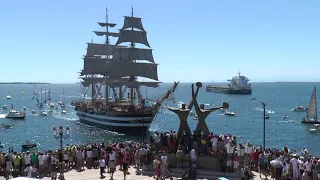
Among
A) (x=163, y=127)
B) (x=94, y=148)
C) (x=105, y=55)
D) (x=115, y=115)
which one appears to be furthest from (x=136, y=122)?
(x=94, y=148)

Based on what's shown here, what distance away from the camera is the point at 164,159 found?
20219 millimetres

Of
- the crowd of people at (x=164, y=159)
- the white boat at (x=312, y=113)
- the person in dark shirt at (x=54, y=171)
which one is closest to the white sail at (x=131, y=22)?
the white boat at (x=312, y=113)

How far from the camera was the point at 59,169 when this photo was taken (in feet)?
70.4

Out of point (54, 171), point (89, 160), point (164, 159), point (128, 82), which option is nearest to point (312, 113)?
point (128, 82)

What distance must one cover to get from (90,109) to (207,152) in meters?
60.9

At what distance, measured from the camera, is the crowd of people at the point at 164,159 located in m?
A: 19.1

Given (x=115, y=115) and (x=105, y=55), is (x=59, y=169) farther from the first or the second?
(x=105, y=55)

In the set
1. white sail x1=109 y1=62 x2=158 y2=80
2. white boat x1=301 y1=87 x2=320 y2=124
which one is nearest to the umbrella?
white sail x1=109 y1=62 x2=158 y2=80

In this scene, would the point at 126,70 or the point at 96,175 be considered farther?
the point at 126,70

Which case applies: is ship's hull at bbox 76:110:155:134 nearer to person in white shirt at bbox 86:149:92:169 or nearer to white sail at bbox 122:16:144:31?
white sail at bbox 122:16:144:31

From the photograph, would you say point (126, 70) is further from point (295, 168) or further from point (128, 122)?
point (295, 168)

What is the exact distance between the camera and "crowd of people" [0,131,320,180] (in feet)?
62.8

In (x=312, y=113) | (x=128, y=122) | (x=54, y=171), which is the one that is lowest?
(x=128, y=122)

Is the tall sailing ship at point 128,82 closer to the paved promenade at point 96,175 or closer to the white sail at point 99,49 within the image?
the white sail at point 99,49
